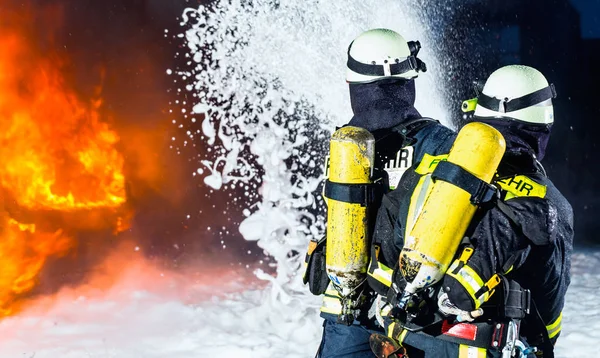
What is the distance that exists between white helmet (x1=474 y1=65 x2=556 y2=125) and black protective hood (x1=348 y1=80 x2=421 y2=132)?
1.25ft

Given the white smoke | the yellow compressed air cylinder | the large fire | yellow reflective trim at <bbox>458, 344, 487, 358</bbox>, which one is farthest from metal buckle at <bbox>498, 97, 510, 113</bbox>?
the large fire

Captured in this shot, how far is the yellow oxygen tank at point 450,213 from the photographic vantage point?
2090mm

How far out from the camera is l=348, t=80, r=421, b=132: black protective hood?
9.17 feet

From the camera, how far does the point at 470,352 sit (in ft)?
7.67

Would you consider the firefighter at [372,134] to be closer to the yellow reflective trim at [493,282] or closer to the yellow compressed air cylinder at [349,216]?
the yellow compressed air cylinder at [349,216]

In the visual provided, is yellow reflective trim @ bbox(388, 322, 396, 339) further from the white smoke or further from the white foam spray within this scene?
the white smoke

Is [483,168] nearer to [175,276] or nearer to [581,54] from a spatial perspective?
[175,276]

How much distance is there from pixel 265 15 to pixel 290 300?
166 inches

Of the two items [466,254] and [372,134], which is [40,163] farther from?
[466,254]

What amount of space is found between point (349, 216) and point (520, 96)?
2.80 feet

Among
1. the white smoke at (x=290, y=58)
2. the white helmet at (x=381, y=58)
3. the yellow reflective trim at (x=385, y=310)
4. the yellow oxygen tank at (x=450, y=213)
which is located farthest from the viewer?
the white smoke at (x=290, y=58)

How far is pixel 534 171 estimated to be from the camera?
2330mm

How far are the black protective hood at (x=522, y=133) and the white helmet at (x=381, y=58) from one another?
435 millimetres

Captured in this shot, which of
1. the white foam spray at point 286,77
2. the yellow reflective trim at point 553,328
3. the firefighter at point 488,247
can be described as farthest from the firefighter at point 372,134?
the white foam spray at point 286,77
